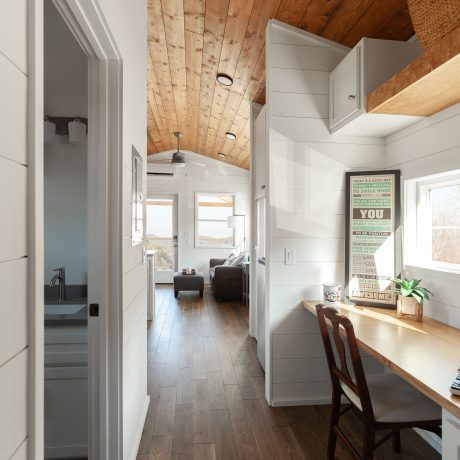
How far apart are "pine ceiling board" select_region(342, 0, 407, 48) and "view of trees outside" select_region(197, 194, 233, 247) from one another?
590 cm

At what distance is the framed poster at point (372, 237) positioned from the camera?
7.90 ft

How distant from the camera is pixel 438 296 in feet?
6.71

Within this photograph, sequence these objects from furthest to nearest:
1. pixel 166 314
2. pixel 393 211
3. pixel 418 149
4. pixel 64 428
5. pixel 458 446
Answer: pixel 166 314 < pixel 393 211 < pixel 418 149 < pixel 64 428 < pixel 458 446

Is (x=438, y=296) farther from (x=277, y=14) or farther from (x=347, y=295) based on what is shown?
(x=277, y=14)

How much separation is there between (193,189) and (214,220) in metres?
0.90

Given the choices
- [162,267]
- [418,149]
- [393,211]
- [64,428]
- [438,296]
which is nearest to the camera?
[64,428]

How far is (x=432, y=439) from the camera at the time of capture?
207cm

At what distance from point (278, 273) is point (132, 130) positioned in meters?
1.43

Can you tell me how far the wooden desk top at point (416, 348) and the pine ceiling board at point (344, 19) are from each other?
6.40 ft

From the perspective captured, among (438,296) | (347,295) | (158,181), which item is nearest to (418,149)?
(438,296)

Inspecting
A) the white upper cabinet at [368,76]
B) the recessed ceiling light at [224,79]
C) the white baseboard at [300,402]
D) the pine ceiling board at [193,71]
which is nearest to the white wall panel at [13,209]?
the white upper cabinet at [368,76]

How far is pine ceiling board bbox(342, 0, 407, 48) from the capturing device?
6.81ft

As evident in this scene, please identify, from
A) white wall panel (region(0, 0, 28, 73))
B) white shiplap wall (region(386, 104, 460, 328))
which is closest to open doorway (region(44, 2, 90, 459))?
white wall panel (region(0, 0, 28, 73))

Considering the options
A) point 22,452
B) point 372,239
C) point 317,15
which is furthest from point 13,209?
point 317,15
